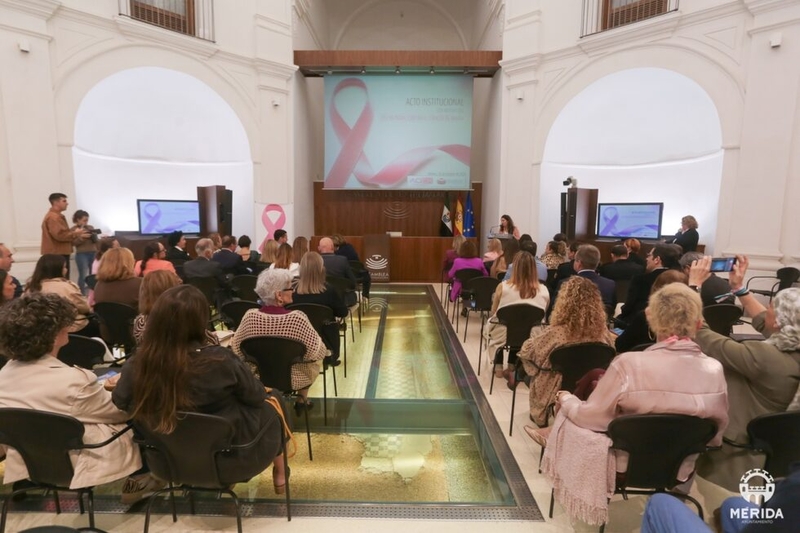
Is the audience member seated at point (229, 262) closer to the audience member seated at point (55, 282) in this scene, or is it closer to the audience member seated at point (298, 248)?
the audience member seated at point (298, 248)

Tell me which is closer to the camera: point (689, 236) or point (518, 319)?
point (518, 319)

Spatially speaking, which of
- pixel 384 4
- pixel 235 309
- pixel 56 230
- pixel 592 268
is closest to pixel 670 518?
pixel 592 268

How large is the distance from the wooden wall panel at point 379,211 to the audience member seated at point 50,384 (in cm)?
921

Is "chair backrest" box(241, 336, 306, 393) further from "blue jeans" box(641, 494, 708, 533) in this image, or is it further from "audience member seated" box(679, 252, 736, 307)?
"audience member seated" box(679, 252, 736, 307)

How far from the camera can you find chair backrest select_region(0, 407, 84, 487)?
1.67 metres

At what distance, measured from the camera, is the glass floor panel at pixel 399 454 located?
2387 mm

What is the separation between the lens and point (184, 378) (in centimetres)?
174

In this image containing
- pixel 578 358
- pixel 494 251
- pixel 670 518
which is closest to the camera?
pixel 670 518

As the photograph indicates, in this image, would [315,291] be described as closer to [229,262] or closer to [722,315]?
[229,262]

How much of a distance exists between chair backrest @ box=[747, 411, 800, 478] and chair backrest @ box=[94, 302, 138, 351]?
3.78 meters

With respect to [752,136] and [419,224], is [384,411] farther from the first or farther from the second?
[419,224]

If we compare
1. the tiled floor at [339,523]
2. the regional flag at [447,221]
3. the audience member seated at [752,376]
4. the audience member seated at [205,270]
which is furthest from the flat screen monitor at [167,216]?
the audience member seated at [752,376]

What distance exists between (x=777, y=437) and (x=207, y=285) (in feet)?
15.4

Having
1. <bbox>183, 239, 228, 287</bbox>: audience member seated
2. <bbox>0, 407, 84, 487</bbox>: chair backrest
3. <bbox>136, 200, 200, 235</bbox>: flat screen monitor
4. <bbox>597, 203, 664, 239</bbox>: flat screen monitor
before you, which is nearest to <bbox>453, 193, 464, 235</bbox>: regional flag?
<bbox>597, 203, 664, 239</bbox>: flat screen monitor
